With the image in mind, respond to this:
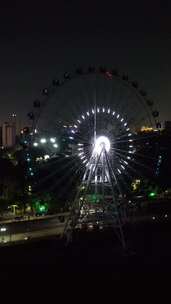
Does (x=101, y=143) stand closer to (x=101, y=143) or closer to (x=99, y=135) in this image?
(x=101, y=143)

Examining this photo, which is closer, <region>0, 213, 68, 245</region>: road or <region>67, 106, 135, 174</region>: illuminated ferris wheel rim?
<region>67, 106, 135, 174</region>: illuminated ferris wheel rim

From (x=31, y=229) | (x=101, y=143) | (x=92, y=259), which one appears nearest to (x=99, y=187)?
(x=101, y=143)

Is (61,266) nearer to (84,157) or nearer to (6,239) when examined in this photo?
(84,157)

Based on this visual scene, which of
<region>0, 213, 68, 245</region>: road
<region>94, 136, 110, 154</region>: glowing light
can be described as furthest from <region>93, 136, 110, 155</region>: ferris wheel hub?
<region>0, 213, 68, 245</region>: road

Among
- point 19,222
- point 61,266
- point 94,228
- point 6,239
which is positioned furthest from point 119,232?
point 19,222

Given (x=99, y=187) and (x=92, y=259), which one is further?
(x=99, y=187)

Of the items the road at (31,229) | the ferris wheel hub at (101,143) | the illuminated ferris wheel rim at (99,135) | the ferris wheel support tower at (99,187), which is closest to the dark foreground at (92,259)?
the ferris wheel support tower at (99,187)

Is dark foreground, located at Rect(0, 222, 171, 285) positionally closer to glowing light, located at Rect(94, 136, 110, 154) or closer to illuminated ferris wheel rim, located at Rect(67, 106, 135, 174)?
illuminated ferris wheel rim, located at Rect(67, 106, 135, 174)

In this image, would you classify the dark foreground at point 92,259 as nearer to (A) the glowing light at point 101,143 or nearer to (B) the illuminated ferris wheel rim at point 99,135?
(B) the illuminated ferris wheel rim at point 99,135

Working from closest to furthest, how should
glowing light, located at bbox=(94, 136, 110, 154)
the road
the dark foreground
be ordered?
the dark foreground → glowing light, located at bbox=(94, 136, 110, 154) → the road
